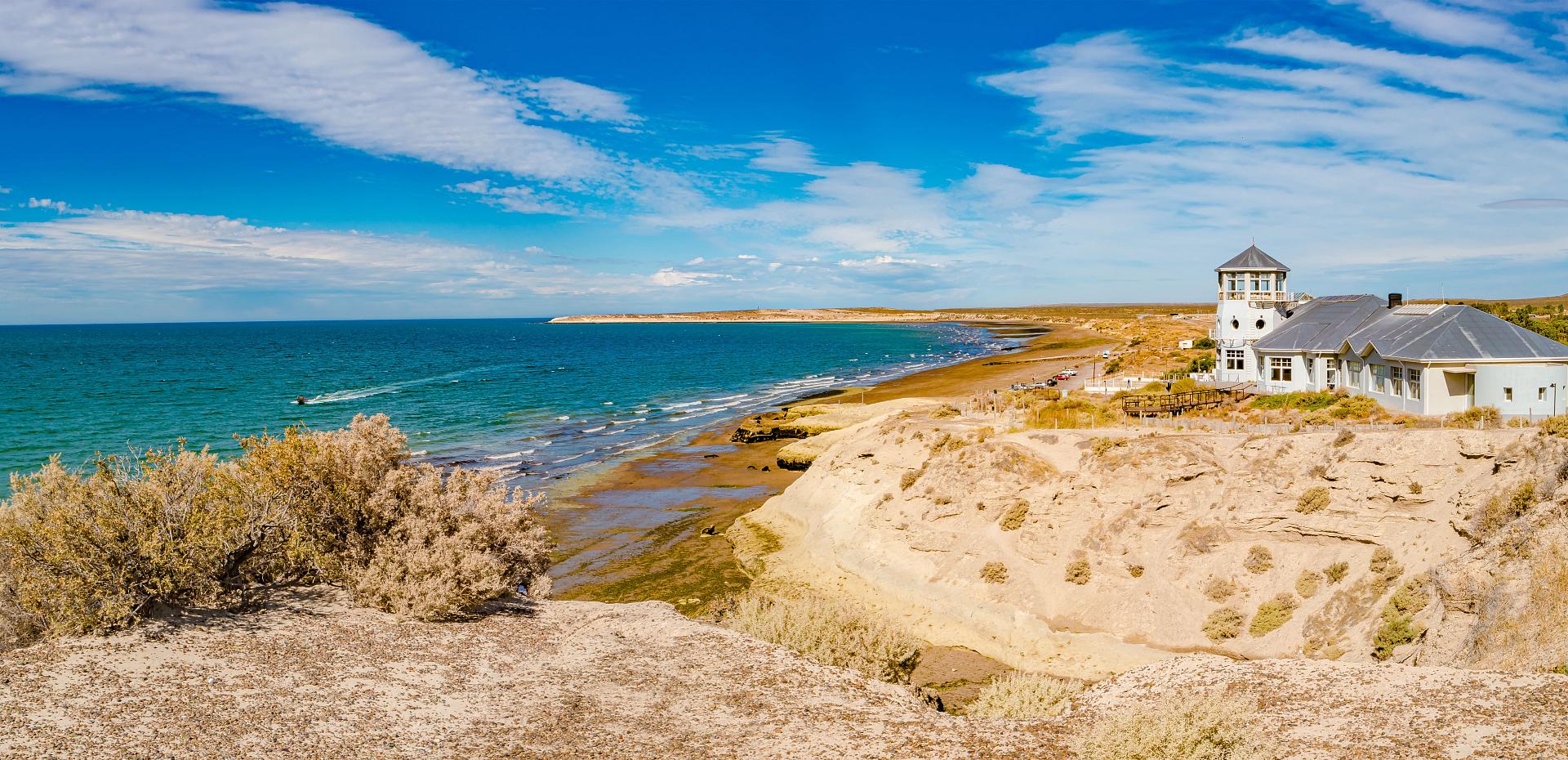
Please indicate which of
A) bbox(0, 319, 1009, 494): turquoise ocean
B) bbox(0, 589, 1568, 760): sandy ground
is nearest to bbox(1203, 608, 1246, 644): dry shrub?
bbox(0, 589, 1568, 760): sandy ground

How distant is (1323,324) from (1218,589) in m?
22.9

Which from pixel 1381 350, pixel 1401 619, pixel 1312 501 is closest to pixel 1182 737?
pixel 1401 619

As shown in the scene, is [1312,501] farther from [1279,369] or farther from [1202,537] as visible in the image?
[1279,369]

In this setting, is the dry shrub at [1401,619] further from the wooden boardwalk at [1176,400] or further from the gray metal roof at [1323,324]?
the gray metal roof at [1323,324]

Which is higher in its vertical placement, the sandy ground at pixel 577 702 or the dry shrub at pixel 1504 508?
the dry shrub at pixel 1504 508

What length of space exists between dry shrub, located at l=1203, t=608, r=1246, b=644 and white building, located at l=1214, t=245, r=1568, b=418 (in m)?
14.5

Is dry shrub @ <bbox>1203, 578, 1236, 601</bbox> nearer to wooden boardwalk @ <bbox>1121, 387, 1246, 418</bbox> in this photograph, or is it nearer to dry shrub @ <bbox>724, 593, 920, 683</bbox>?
dry shrub @ <bbox>724, 593, 920, 683</bbox>

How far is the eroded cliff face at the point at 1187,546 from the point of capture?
1998cm

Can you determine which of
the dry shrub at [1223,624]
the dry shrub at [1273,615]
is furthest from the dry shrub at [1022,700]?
the dry shrub at [1273,615]

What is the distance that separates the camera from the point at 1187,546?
23312 millimetres

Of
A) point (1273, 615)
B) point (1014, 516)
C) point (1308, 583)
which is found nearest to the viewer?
point (1273, 615)

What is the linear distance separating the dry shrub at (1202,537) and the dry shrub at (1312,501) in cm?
207

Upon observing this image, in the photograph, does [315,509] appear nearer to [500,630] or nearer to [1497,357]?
[500,630]

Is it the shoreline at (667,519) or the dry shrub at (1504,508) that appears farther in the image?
the shoreline at (667,519)
